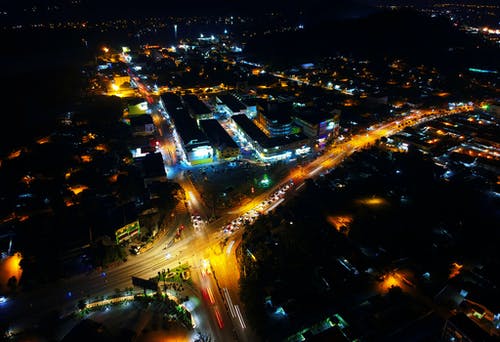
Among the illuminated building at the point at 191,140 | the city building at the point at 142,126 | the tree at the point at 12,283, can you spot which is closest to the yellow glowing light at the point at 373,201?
the illuminated building at the point at 191,140

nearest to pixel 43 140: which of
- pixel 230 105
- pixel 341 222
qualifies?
pixel 230 105

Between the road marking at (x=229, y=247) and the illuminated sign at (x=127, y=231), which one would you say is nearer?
the road marking at (x=229, y=247)

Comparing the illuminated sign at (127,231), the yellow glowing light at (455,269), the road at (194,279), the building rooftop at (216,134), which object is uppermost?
the building rooftop at (216,134)

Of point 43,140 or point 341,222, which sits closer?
point 341,222

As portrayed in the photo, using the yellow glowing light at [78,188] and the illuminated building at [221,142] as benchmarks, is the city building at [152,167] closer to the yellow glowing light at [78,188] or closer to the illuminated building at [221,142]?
the yellow glowing light at [78,188]

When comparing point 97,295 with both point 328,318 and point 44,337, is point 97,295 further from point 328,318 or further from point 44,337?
point 328,318


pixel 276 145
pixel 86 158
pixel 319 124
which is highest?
pixel 319 124

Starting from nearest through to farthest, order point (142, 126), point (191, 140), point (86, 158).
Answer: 1. point (191, 140)
2. point (86, 158)
3. point (142, 126)

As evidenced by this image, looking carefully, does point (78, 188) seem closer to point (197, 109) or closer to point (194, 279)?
point (194, 279)

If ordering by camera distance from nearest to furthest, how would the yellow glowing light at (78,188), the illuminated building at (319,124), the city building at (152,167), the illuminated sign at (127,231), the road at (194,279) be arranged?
the road at (194,279) → the illuminated sign at (127,231) → the yellow glowing light at (78,188) → the city building at (152,167) → the illuminated building at (319,124)

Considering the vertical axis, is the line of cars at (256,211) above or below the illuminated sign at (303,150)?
below
